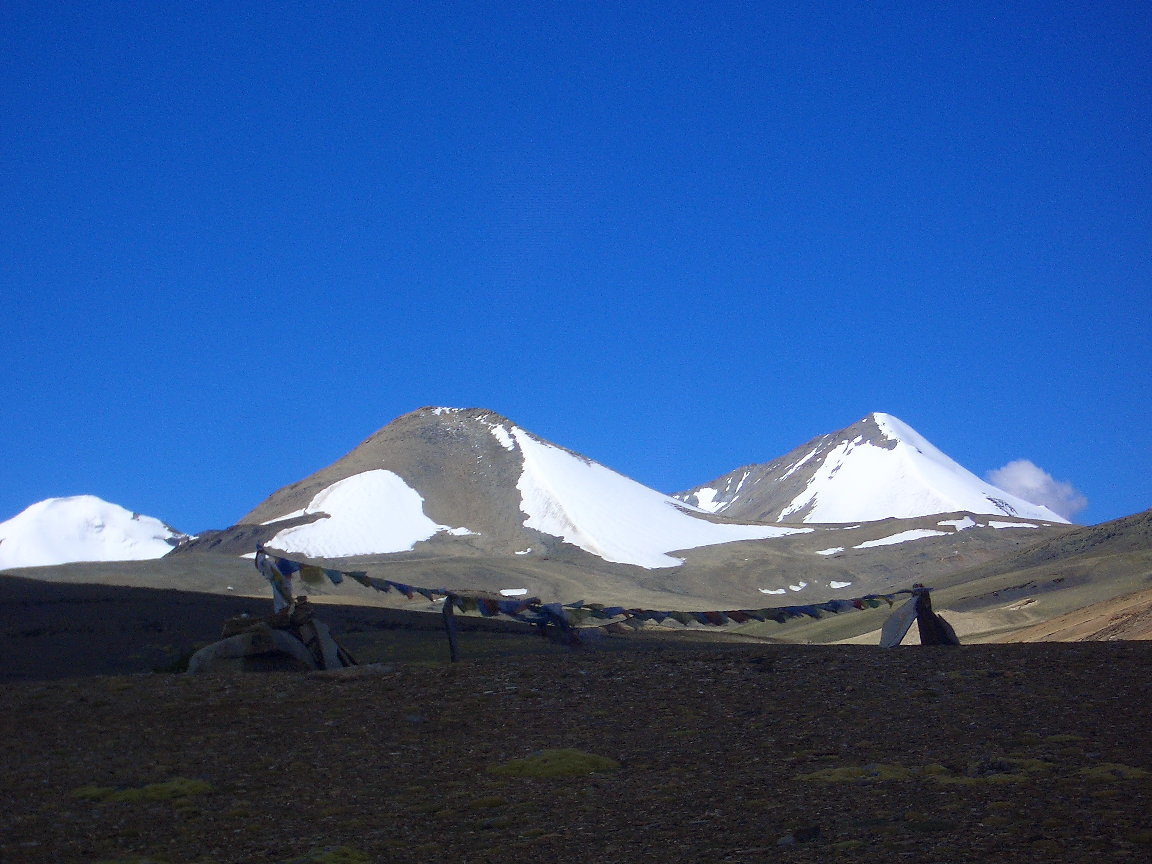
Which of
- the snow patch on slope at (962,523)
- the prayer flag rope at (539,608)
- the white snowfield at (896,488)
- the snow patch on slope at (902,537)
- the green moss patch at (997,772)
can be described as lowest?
the green moss patch at (997,772)

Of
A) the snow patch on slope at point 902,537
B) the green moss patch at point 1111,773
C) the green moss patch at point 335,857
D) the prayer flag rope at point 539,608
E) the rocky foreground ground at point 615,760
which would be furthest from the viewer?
the snow patch on slope at point 902,537

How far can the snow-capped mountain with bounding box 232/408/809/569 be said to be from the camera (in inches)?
3231

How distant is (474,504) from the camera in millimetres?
93312

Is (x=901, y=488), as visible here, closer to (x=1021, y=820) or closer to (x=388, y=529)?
(x=388, y=529)

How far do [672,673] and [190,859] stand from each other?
5008mm

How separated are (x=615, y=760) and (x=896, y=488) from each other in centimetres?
14931

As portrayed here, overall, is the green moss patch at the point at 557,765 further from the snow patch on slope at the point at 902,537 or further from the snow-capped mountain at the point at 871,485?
the snow-capped mountain at the point at 871,485

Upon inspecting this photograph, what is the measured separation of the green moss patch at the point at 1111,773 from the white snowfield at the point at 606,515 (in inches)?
2842

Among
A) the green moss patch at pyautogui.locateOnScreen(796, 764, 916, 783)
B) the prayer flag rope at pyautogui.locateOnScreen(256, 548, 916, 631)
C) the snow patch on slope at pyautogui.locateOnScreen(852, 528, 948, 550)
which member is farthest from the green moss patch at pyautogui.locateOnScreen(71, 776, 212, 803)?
the snow patch on slope at pyautogui.locateOnScreen(852, 528, 948, 550)

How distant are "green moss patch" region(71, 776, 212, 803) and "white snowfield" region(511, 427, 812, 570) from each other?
2830 inches

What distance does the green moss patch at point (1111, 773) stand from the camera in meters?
6.09

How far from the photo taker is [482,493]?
95.6 m

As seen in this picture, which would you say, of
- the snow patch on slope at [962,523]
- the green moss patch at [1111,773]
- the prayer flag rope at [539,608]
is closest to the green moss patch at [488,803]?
the green moss patch at [1111,773]

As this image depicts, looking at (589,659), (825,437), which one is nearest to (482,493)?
(589,659)
